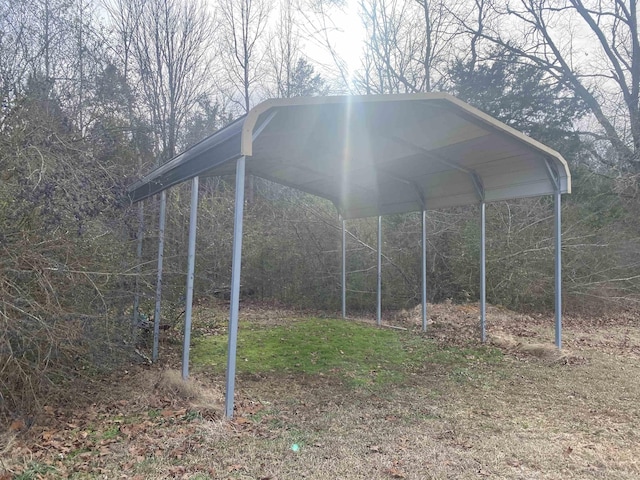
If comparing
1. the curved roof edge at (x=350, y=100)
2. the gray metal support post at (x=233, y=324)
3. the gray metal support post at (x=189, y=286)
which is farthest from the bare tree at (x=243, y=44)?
the gray metal support post at (x=233, y=324)

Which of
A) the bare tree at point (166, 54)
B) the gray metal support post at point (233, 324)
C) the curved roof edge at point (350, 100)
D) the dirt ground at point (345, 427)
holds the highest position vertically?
the bare tree at point (166, 54)

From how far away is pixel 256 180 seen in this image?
1320 cm

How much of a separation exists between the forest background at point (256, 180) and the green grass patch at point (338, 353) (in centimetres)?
96

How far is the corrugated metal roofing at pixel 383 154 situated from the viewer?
12.5 ft

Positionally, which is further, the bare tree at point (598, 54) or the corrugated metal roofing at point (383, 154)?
the bare tree at point (598, 54)

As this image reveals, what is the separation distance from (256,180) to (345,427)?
1064 cm

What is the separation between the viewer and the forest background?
321cm

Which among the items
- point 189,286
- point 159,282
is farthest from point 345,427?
point 159,282

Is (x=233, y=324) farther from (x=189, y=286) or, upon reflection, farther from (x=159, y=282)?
(x=159, y=282)

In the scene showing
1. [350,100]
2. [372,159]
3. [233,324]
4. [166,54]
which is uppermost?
[166,54]

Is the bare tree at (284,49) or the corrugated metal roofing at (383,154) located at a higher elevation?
the bare tree at (284,49)

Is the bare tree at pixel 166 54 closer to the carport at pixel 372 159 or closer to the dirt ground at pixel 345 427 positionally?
the carport at pixel 372 159

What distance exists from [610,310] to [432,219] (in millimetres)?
4492

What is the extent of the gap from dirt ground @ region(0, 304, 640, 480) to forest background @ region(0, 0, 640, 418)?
47 cm
